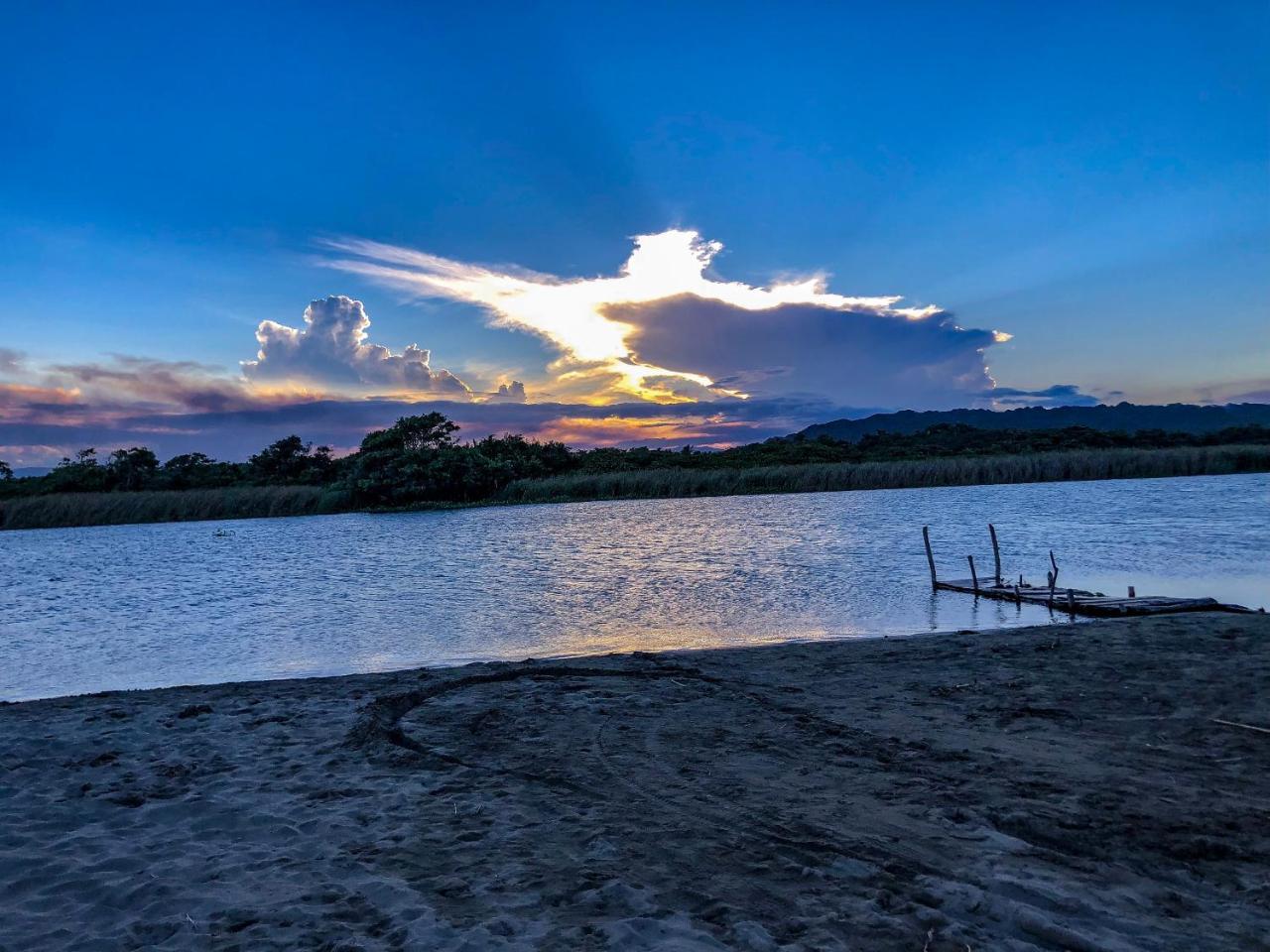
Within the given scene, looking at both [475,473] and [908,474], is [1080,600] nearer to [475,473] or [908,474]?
[908,474]

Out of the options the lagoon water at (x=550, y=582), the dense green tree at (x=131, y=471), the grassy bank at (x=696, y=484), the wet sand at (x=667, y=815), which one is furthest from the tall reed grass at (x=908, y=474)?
the wet sand at (x=667, y=815)

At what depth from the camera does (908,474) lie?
186ft

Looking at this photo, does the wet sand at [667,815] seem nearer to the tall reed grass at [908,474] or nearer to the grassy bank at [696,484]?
the tall reed grass at [908,474]

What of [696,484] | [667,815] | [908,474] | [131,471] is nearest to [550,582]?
[667,815]

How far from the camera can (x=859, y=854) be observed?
15.3 feet

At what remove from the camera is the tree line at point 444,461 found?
62.0 metres

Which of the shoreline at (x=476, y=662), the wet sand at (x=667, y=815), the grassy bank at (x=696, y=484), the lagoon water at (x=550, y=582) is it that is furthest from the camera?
the grassy bank at (x=696, y=484)

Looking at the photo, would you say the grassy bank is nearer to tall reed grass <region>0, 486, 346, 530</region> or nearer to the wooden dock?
tall reed grass <region>0, 486, 346, 530</region>

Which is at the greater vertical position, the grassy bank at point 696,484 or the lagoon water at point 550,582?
the grassy bank at point 696,484

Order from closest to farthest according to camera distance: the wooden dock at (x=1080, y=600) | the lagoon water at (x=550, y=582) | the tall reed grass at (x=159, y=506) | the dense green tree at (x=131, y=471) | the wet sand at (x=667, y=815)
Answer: the wet sand at (x=667, y=815)
the wooden dock at (x=1080, y=600)
the lagoon water at (x=550, y=582)
the tall reed grass at (x=159, y=506)
the dense green tree at (x=131, y=471)

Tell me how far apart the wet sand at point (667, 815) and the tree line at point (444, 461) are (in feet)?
177

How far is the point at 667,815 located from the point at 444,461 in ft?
193

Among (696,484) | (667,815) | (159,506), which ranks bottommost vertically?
(667,815)

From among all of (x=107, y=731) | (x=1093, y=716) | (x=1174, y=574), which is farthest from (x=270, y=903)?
(x=1174, y=574)
